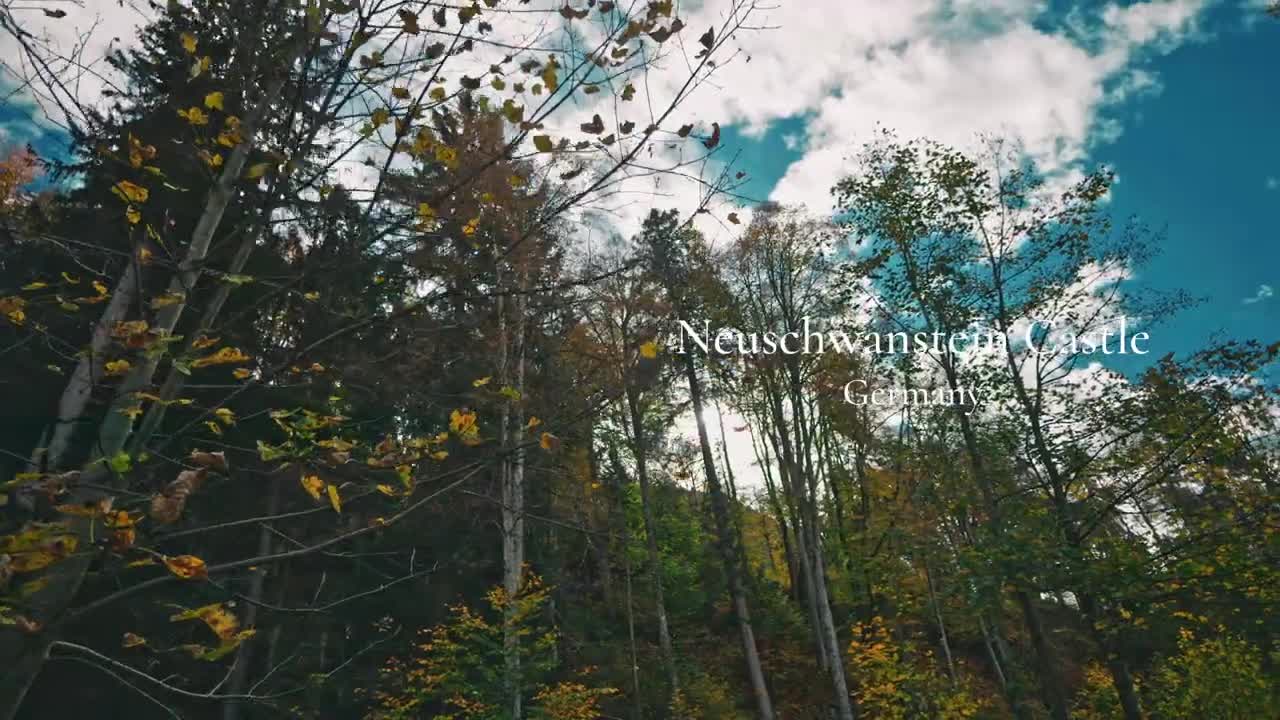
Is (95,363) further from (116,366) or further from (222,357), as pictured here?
(222,357)

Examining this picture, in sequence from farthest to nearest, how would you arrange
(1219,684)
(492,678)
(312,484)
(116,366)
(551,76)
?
(1219,684) → (492,678) → (551,76) → (116,366) → (312,484)

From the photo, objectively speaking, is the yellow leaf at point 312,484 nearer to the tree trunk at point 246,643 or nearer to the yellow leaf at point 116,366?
the yellow leaf at point 116,366

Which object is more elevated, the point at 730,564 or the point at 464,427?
the point at 730,564

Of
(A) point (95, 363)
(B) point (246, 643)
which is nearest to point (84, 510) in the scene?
(A) point (95, 363)

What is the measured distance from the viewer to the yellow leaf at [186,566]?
1.44m

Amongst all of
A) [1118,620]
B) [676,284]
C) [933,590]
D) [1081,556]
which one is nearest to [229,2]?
[1081,556]

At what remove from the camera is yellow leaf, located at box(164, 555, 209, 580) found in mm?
1445

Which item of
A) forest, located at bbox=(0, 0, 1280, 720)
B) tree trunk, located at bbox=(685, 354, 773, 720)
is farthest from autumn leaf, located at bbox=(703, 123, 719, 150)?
tree trunk, located at bbox=(685, 354, 773, 720)

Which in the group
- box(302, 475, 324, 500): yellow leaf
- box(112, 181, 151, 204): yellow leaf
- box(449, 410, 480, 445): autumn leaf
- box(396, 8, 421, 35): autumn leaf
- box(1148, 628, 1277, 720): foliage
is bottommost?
box(1148, 628, 1277, 720): foliage

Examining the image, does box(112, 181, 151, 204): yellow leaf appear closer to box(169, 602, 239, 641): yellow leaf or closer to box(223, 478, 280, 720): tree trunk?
box(169, 602, 239, 641): yellow leaf

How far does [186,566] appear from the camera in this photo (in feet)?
4.95

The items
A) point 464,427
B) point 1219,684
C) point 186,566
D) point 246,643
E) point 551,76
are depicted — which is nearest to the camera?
point 186,566

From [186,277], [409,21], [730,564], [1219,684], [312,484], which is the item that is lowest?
[1219,684]

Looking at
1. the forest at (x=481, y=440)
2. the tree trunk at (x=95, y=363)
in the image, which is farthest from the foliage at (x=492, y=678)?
the tree trunk at (x=95, y=363)
